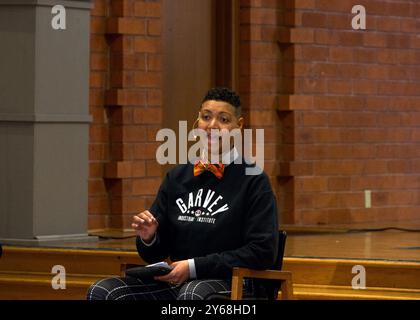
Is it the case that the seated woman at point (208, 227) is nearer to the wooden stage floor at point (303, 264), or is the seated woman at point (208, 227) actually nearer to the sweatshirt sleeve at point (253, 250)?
the sweatshirt sleeve at point (253, 250)

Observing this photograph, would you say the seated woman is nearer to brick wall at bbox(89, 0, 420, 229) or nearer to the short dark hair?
the short dark hair

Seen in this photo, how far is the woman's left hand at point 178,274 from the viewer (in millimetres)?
4371

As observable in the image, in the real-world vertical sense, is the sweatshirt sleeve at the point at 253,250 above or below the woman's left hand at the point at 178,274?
above

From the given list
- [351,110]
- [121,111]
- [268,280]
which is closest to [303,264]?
[268,280]

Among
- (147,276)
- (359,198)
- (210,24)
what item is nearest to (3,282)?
(147,276)

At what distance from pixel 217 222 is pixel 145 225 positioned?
272 millimetres

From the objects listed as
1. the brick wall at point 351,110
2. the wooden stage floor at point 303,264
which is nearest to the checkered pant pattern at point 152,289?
the wooden stage floor at point 303,264

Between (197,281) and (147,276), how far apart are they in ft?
0.61

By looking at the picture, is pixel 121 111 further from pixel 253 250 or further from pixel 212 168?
pixel 253 250

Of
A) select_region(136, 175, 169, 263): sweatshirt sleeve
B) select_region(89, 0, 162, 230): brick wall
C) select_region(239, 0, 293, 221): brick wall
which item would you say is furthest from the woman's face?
select_region(239, 0, 293, 221): brick wall

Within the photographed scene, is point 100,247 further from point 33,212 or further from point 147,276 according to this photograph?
point 147,276

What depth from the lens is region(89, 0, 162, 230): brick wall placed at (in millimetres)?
7621

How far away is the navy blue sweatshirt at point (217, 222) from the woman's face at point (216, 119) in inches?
4.4

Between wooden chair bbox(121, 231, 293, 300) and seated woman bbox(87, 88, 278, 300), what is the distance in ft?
0.10
